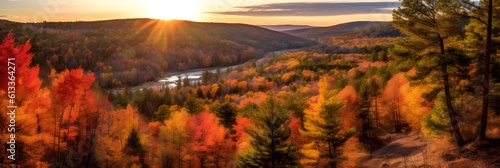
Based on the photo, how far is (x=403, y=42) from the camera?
79.5 feet

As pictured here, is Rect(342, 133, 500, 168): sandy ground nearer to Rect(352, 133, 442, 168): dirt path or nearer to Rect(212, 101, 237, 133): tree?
Rect(352, 133, 442, 168): dirt path

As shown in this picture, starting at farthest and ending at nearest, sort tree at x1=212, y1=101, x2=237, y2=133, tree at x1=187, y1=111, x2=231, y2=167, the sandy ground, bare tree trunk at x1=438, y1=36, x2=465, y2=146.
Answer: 1. tree at x1=212, y1=101, x2=237, y2=133
2. tree at x1=187, y1=111, x2=231, y2=167
3. bare tree trunk at x1=438, y1=36, x2=465, y2=146
4. the sandy ground

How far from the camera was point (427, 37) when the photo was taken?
2373 centimetres

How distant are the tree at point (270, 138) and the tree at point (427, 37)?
9.52 metres

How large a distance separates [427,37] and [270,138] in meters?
12.7

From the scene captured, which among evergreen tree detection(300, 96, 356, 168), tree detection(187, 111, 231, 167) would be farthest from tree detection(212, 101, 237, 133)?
evergreen tree detection(300, 96, 356, 168)

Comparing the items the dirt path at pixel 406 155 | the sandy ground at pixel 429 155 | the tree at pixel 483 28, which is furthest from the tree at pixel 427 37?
the dirt path at pixel 406 155

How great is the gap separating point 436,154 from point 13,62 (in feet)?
118

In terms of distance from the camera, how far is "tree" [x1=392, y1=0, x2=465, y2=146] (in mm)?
23078

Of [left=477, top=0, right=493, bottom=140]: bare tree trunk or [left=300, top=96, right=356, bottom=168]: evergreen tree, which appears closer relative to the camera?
[left=477, top=0, right=493, bottom=140]: bare tree trunk

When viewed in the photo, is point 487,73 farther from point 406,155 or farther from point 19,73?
point 19,73

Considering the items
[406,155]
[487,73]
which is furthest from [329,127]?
[487,73]

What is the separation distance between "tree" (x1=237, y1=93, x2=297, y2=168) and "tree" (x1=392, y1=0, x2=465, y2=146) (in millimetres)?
9522

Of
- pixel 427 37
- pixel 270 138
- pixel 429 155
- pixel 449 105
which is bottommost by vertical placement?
pixel 429 155
